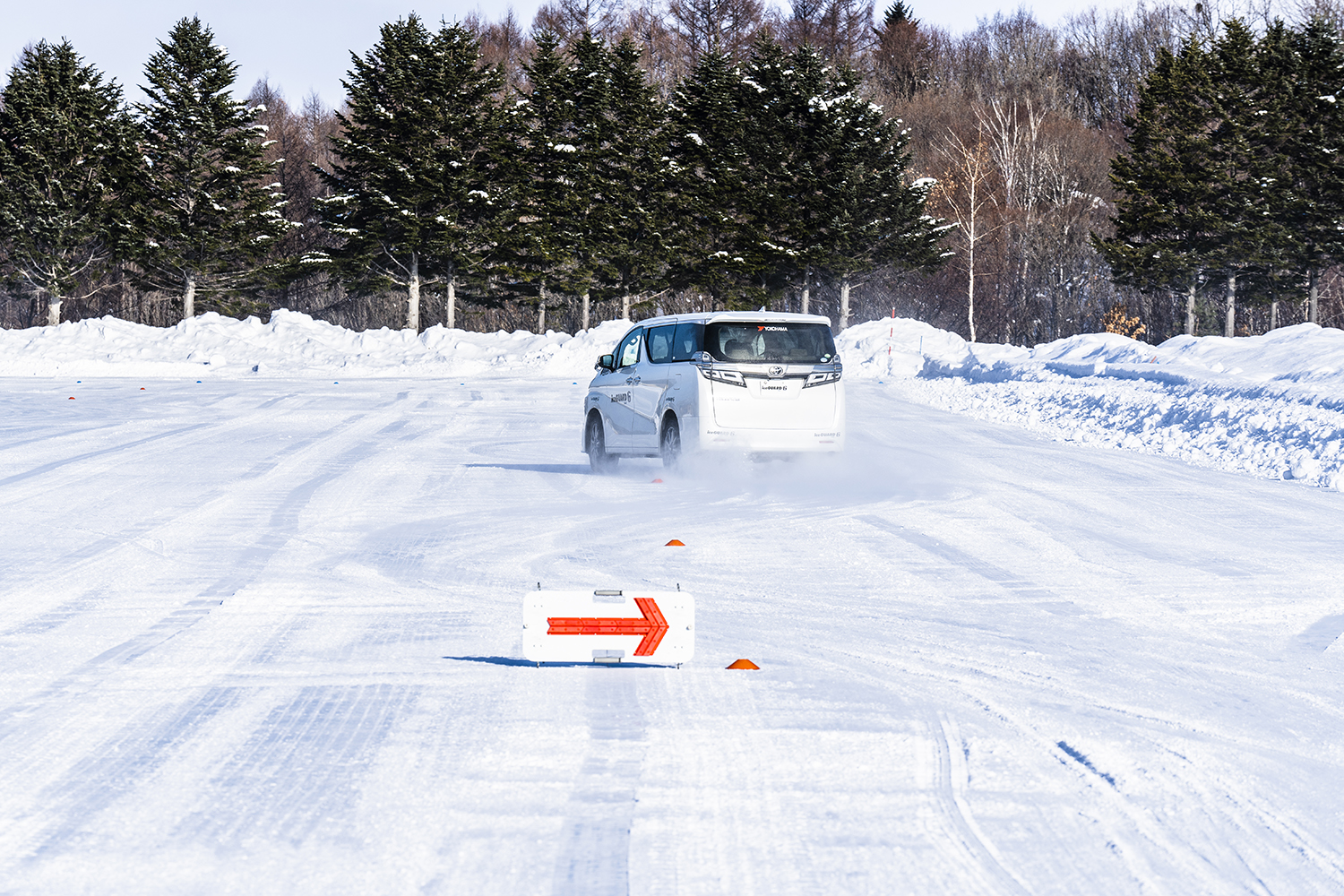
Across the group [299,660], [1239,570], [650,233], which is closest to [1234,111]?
[650,233]

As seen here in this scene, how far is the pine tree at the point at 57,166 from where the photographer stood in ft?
163

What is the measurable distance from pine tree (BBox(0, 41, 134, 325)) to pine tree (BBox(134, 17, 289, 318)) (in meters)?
1.43

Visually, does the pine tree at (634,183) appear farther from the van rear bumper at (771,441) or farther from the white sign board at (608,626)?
the white sign board at (608,626)

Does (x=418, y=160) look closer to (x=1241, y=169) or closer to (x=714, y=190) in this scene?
(x=714, y=190)

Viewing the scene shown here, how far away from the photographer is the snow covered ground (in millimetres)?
3963

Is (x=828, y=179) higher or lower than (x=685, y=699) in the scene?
higher

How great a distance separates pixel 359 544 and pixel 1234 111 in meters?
49.0

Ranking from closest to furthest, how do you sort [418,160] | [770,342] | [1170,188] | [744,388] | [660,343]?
[744,388], [770,342], [660,343], [1170,188], [418,160]

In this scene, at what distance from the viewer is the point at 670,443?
13984mm

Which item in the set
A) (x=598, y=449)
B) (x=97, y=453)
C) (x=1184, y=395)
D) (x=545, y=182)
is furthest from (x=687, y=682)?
(x=545, y=182)

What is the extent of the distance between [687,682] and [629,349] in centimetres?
986

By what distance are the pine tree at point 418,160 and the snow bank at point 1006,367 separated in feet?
25.4

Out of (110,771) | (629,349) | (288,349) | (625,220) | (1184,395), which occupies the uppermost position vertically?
(625,220)

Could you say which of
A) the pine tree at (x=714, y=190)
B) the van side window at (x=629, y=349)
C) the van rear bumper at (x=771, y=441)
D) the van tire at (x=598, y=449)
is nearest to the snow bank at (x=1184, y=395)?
the van rear bumper at (x=771, y=441)
